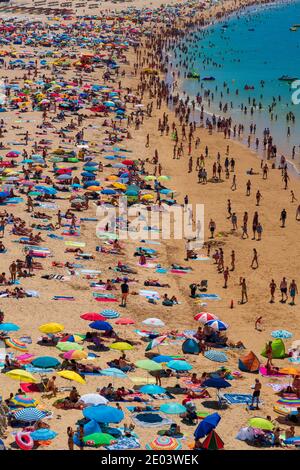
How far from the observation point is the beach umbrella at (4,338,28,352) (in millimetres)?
21966

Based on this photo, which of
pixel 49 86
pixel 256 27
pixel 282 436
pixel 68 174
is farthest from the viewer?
pixel 256 27

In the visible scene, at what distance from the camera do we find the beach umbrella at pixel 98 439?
57.4 feet

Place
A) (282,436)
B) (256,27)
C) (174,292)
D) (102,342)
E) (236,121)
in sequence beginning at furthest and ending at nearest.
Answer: (256,27), (236,121), (174,292), (102,342), (282,436)

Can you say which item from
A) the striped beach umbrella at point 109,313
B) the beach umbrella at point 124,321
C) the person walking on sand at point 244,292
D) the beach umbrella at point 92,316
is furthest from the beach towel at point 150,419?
the person walking on sand at point 244,292

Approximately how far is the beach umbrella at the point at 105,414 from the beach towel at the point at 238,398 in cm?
364

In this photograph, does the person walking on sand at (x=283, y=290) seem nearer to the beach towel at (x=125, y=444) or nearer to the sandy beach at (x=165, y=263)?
the sandy beach at (x=165, y=263)

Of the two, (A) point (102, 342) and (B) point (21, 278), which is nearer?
(A) point (102, 342)

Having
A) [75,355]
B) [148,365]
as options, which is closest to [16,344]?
[75,355]

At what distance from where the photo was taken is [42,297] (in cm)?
2639

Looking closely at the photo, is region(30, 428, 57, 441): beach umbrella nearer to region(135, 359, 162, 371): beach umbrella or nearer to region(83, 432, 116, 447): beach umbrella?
region(83, 432, 116, 447): beach umbrella

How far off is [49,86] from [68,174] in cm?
2593

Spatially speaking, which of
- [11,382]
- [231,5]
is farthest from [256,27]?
[11,382]

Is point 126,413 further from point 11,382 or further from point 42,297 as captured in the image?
point 42,297

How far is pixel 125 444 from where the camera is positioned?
1780 centimetres
